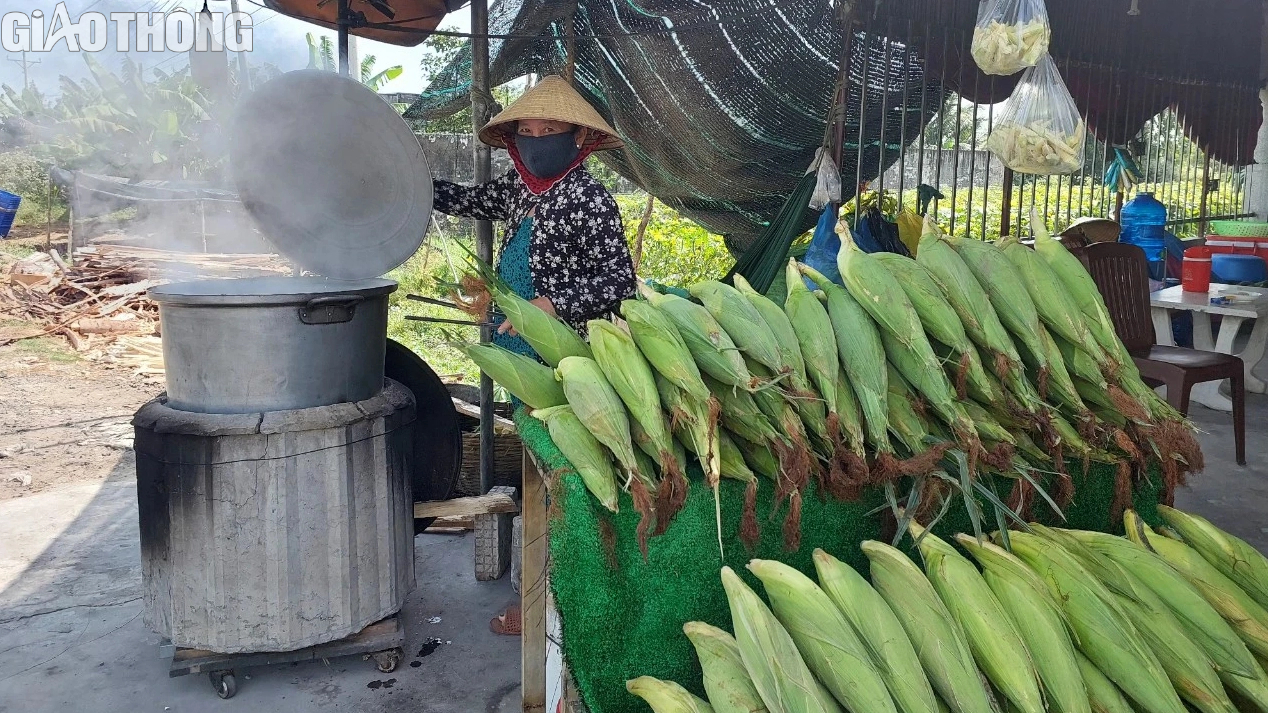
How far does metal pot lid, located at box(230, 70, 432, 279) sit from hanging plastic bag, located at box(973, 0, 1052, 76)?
6.25 ft

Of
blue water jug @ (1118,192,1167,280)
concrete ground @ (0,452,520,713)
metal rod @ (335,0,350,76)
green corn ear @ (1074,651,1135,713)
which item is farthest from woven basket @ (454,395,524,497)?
blue water jug @ (1118,192,1167,280)

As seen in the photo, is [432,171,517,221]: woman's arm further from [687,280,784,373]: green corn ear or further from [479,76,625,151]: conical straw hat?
[687,280,784,373]: green corn ear

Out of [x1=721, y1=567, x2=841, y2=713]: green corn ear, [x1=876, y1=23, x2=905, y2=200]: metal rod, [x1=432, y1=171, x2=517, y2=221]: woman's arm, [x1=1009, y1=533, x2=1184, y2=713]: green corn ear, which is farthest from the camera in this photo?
[x1=876, y1=23, x2=905, y2=200]: metal rod

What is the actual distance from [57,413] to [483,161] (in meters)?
5.07

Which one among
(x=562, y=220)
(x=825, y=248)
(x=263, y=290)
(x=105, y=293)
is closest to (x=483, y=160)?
(x=562, y=220)

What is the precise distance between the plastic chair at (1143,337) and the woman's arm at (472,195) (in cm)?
293

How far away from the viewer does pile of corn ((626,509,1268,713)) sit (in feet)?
4.25

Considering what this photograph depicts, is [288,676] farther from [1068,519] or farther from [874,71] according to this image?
[874,71]

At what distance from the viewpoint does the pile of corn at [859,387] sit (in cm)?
151

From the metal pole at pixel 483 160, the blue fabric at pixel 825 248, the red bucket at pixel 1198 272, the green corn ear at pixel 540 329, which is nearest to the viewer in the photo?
the green corn ear at pixel 540 329

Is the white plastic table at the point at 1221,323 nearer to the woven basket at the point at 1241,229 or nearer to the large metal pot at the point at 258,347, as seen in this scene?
the woven basket at the point at 1241,229

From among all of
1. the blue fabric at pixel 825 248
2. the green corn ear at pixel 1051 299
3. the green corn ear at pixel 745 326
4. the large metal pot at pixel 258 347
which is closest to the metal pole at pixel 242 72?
the large metal pot at pixel 258 347

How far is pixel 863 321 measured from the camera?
5.59ft

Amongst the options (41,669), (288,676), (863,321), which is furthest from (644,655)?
(41,669)
